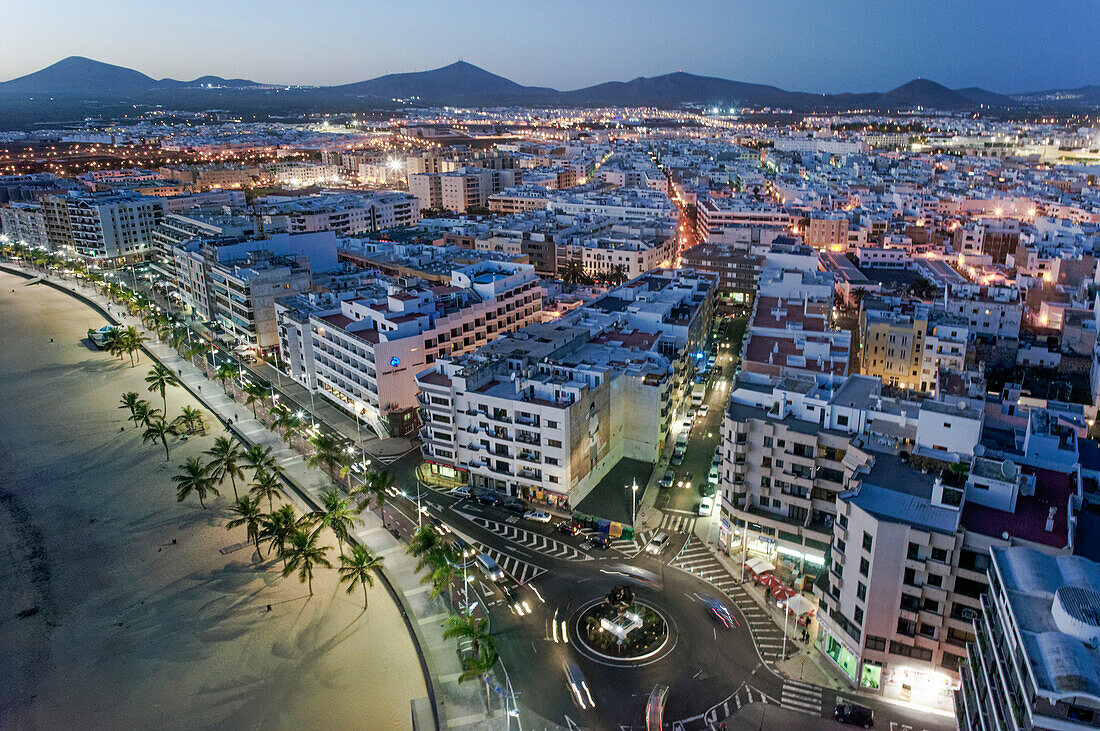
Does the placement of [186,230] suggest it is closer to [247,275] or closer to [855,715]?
[247,275]

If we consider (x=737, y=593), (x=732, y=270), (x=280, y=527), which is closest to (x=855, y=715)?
(x=737, y=593)

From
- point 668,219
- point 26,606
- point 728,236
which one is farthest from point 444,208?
point 26,606

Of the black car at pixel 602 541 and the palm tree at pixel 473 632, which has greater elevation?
the palm tree at pixel 473 632

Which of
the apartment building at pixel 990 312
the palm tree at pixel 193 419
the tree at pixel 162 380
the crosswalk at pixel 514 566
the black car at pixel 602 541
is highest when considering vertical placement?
the apartment building at pixel 990 312

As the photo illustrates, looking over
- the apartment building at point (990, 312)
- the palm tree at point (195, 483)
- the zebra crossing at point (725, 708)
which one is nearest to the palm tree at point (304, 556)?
the palm tree at point (195, 483)

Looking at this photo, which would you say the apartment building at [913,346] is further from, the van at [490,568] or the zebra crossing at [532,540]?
the van at [490,568]

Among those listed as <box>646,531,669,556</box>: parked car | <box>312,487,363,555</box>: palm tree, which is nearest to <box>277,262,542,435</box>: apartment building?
<box>312,487,363,555</box>: palm tree

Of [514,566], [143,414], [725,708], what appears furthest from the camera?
[143,414]
